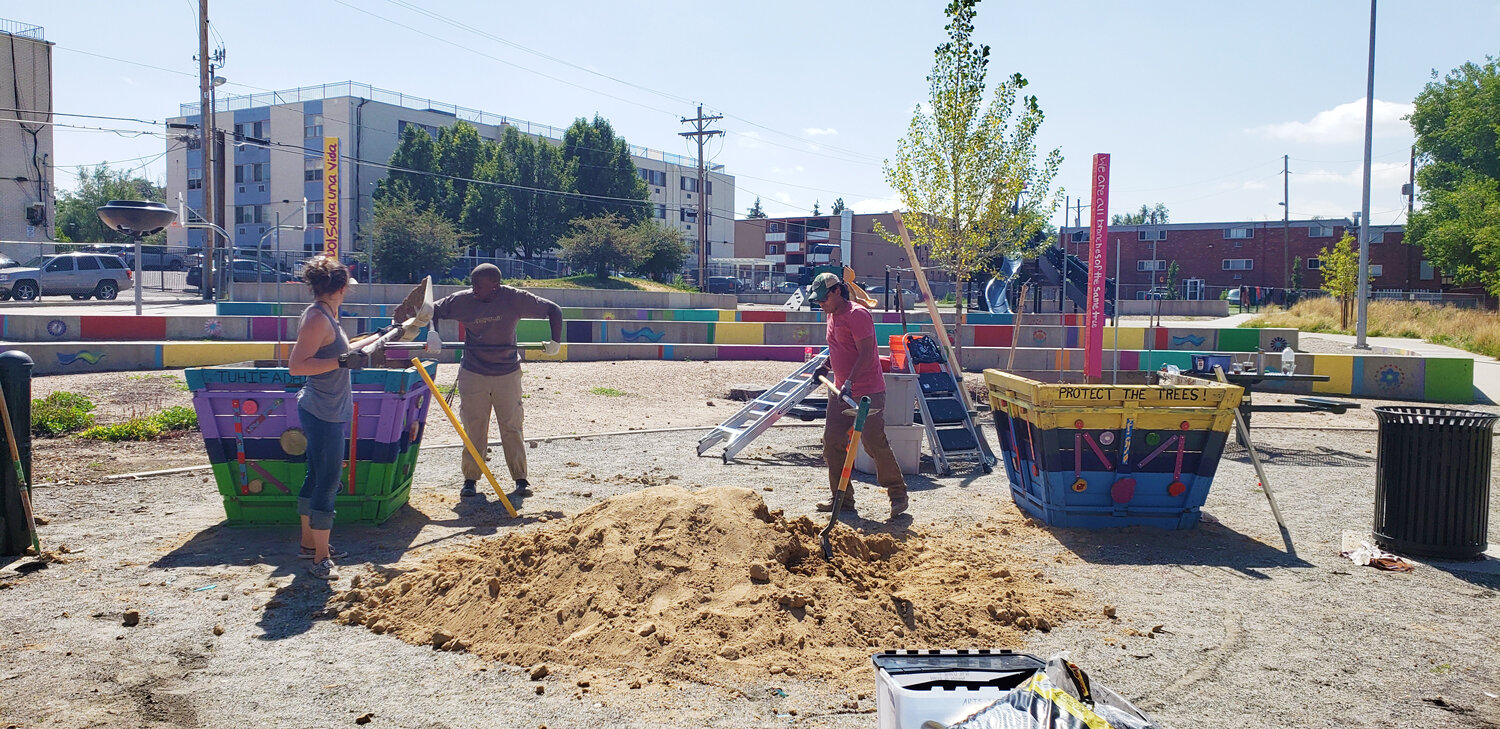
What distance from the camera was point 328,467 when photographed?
569 centimetres

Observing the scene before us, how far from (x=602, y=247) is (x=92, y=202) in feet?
201

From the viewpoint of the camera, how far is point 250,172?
64000mm

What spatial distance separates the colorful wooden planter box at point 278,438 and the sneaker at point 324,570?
3.41ft

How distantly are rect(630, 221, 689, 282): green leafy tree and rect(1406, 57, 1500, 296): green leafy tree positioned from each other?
1402 inches

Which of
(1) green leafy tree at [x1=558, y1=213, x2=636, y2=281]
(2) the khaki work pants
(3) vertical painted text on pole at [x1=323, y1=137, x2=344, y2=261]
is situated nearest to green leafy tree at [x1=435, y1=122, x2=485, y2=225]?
(1) green leafy tree at [x1=558, y1=213, x2=636, y2=281]

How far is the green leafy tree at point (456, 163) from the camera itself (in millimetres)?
56281

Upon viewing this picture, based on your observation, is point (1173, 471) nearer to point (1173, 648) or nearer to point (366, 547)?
point (1173, 648)

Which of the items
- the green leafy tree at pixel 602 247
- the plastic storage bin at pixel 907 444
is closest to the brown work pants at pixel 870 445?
the plastic storage bin at pixel 907 444

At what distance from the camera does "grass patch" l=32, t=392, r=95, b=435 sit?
399 inches

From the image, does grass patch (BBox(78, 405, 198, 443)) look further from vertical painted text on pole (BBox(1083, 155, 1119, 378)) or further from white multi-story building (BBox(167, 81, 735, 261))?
white multi-story building (BBox(167, 81, 735, 261))

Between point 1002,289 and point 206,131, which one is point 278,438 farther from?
point 206,131

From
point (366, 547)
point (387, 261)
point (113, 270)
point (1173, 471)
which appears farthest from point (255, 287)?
point (1173, 471)

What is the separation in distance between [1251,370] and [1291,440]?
1.43 metres

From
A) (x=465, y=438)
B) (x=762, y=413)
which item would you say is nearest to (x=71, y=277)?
(x=762, y=413)
